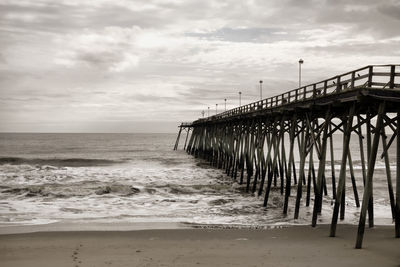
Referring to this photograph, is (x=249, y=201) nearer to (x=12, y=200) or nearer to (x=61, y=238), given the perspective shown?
(x=61, y=238)

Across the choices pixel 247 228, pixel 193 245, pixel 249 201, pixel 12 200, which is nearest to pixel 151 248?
pixel 193 245

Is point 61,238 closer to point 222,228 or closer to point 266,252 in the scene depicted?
point 222,228

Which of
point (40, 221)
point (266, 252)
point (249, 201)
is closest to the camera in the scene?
point (266, 252)

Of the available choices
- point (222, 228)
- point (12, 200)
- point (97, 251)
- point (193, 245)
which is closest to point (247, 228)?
point (222, 228)

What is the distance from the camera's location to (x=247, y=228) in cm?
1302

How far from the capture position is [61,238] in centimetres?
1170

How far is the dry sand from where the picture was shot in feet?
30.3

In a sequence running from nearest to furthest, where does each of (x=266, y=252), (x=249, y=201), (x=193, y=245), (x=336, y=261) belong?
(x=336, y=261) → (x=266, y=252) → (x=193, y=245) → (x=249, y=201)

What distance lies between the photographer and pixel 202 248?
34.2ft

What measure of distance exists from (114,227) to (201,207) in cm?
511

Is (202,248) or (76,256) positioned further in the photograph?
(202,248)

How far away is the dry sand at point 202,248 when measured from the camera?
9250 mm

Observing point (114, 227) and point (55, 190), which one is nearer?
point (114, 227)

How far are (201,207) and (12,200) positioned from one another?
9160mm
